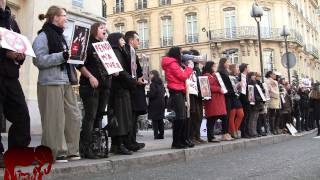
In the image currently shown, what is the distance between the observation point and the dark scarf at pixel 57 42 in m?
6.14

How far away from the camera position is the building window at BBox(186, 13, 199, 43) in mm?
45562

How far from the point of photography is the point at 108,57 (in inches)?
272

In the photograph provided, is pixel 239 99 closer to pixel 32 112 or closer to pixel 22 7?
pixel 32 112

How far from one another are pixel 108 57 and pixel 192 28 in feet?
129

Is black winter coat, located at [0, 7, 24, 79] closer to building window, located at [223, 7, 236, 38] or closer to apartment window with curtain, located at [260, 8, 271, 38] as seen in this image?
building window, located at [223, 7, 236, 38]

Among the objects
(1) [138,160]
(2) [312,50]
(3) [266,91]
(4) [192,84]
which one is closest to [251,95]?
(3) [266,91]

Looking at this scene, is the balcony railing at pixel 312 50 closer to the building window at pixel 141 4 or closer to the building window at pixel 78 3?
Answer: the building window at pixel 141 4

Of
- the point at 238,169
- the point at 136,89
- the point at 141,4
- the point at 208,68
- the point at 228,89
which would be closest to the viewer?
the point at 238,169

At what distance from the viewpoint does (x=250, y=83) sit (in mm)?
12789

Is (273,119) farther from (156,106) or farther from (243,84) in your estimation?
(156,106)

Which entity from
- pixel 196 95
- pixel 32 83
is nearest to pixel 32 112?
pixel 32 83

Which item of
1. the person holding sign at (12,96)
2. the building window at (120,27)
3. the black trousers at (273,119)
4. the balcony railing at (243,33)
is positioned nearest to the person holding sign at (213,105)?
the black trousers at (273,119)

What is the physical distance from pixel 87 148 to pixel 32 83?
7.47m

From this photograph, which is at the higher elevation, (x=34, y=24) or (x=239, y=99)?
(x=34, y=24)
